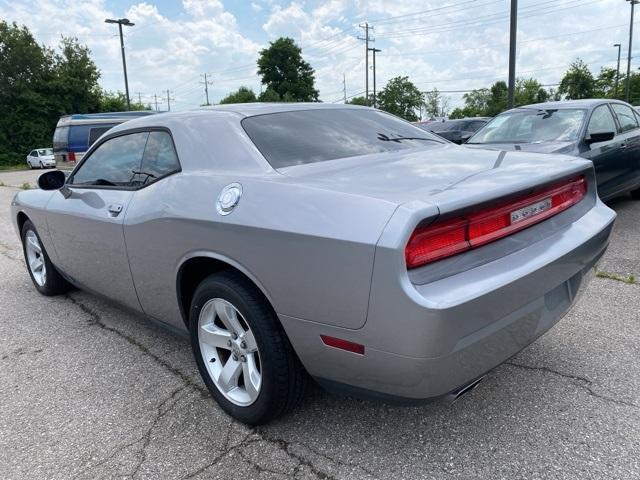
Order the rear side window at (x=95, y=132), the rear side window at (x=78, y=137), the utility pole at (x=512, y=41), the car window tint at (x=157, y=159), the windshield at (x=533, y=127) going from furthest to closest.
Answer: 1. the rear side window at (x=78, y=137)
2. the rear side window at (x=95, y=132)
3. the utility pole at (x=512, y=41)
4. the windshield at (x=533, y=127)
5. the car window tint at (x=157, y=159)

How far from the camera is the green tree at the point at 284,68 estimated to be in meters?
71.2

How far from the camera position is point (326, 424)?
96.9 inches

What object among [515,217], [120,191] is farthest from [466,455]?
[120,191]

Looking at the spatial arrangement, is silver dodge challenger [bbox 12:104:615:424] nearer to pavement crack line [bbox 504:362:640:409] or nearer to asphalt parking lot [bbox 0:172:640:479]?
asphalt parking lot [bbox 0:172:640:479]

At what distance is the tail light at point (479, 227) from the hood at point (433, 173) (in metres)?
0.09

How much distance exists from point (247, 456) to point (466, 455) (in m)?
0.94

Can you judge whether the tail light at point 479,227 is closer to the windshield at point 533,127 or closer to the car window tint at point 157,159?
the car window tint at point 157,159

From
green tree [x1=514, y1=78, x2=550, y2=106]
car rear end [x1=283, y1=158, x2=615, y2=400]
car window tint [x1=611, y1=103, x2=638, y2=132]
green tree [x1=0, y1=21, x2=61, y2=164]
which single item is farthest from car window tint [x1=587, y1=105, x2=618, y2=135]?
green tree [x1=514, y1=78, x2=550, y2=106]

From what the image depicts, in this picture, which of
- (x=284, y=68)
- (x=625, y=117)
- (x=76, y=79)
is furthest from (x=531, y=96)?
(x=625, y=117)

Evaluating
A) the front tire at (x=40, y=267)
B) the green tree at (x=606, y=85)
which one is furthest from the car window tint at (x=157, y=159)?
the green tree at (x=606, y=85)

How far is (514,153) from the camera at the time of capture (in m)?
2.73

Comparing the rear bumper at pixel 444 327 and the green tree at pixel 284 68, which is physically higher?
the green tree at pixel 284 68

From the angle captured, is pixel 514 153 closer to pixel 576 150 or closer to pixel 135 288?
pixel 135 288

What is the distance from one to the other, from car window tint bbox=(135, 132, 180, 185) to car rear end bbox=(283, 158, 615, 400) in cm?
127
